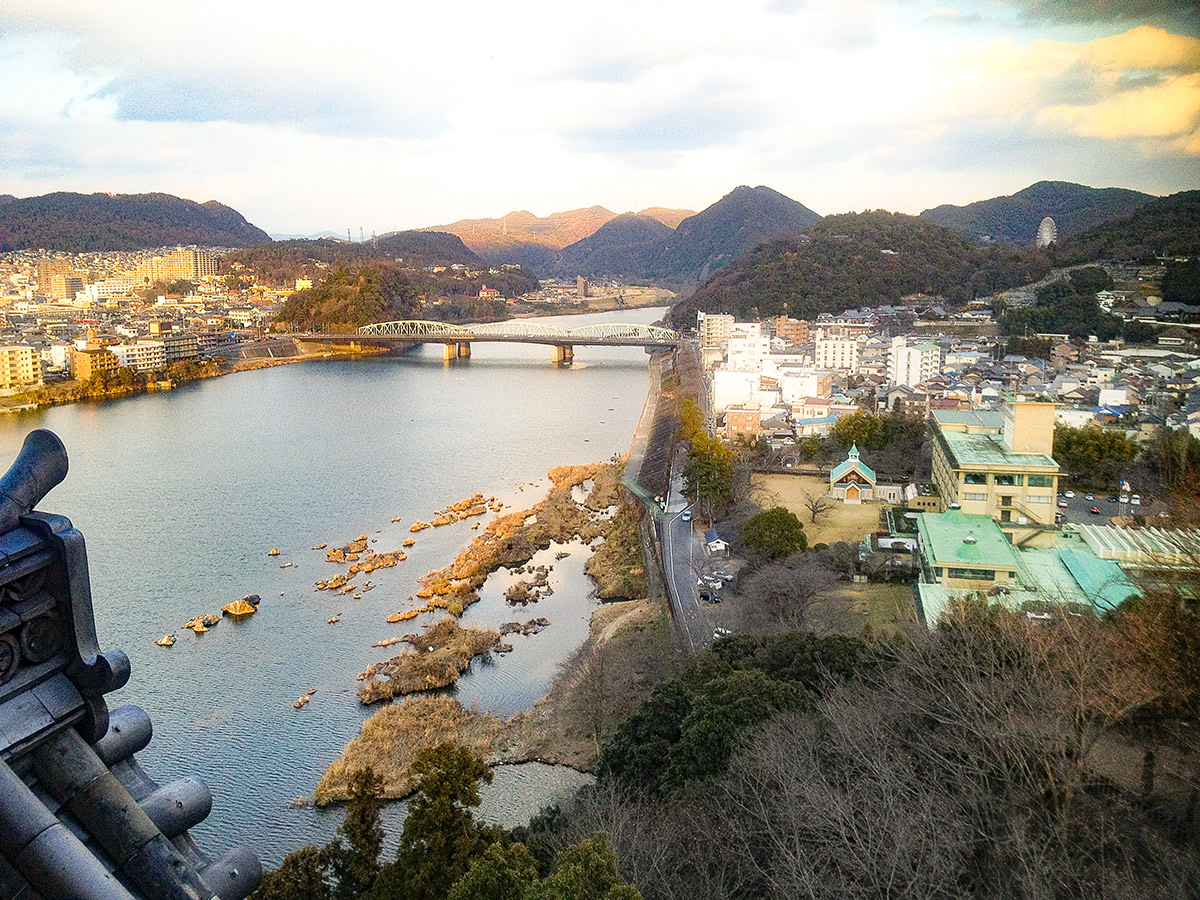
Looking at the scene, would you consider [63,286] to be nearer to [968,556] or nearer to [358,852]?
[968,556]

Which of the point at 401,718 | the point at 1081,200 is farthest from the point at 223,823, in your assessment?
the point at 1081,200

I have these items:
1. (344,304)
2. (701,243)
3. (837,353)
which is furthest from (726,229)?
→ (837,353)

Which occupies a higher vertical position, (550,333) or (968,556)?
(550,333)

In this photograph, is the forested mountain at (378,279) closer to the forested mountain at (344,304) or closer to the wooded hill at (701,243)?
the forested mountain at (344,304)

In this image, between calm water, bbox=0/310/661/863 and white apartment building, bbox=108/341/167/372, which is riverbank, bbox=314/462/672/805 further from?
white apartment building, bbox=108/341/167/372

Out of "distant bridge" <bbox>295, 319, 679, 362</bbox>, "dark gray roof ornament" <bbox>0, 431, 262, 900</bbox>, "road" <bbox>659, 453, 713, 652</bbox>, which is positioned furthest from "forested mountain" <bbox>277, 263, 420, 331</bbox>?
"dark gray roof ornament" <bbox>0, 431, 262, 900</bbox>

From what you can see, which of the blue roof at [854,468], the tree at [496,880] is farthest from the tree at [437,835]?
the blue roof at [854,468]

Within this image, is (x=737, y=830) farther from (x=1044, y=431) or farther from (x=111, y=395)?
(x=111, y=395)
